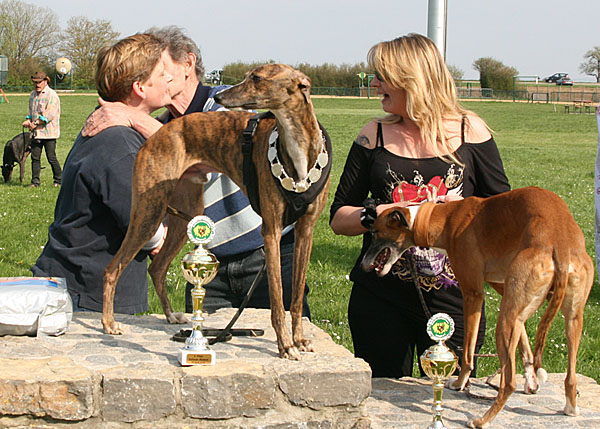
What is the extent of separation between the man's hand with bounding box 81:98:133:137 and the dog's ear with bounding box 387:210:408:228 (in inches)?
60.8

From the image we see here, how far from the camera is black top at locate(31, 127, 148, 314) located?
4.06 meters

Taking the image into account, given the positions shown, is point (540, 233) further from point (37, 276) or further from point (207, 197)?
point (37, 276)

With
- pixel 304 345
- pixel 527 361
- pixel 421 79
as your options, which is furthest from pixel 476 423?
pixel 421 79

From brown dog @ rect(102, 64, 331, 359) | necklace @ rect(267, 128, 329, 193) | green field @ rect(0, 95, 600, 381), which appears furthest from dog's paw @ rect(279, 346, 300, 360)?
green field @ rect(0, 95, 600, 381)

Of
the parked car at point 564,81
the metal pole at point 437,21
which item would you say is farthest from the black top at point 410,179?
the parked car at point 564,81

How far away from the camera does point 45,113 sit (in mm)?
15750

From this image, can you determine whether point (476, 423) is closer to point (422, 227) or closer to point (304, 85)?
point (422, 227)

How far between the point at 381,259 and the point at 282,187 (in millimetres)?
785

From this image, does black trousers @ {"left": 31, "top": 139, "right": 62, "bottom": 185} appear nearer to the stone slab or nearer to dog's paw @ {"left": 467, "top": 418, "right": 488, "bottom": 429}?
the stone slab

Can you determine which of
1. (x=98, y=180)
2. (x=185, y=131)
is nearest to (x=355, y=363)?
(x=185, y=131)

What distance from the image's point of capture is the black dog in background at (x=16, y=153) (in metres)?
15.6

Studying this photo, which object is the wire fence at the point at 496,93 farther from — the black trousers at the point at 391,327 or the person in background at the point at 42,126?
the black trousers at the point at 391,327

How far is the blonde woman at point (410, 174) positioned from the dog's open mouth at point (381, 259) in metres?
0.19

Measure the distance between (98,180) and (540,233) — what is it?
228cm
